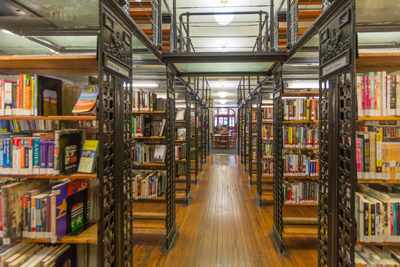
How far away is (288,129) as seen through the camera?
323 cm

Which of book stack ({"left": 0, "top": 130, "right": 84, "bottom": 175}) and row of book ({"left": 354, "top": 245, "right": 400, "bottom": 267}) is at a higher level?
book stack ({"left": 0, "top": 130, "right": 84, "bottom": 175})

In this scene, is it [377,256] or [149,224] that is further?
[149,224]

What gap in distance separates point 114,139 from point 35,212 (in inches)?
30.8

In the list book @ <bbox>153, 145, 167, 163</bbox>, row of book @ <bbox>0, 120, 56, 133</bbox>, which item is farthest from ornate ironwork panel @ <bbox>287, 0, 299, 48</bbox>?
row of book @ <bbox>0, 120, 56, 133</bbox>

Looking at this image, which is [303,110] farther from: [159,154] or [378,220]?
[159,154]

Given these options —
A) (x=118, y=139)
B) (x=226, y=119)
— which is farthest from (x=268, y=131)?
(x=226, y=119)

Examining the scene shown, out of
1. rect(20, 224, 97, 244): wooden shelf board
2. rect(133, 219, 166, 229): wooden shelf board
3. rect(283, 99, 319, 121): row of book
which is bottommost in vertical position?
rect(133, 219, 166, 229): wooden shelf board

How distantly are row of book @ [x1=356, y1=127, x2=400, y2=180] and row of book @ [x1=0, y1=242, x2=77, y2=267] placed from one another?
2406 mm

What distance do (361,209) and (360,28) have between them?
1.83 metres

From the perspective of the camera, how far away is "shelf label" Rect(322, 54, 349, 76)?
4.48 feet

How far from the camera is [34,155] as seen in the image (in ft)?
5.10

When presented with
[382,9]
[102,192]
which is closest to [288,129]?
[382,9]

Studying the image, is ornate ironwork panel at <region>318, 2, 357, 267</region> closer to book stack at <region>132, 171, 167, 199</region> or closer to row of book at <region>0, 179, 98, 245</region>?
row of book at <region>0, 179, 98, 245</region>

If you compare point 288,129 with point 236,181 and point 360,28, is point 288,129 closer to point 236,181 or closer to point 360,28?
point 360,28
